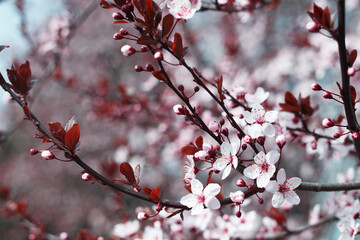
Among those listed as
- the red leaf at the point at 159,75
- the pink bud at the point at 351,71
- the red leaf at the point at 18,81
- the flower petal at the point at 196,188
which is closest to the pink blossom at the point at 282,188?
the flower petal at the point at 196,188

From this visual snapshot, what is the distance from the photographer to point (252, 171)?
1.05 m

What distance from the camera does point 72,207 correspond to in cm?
793

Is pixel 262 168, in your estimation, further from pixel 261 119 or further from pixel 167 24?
pixel 167 24

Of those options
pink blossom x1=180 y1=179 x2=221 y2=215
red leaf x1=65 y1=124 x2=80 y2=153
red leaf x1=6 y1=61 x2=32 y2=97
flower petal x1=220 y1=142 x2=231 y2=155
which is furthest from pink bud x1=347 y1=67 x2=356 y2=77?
red leaf x1=6 y1=61 x2=32 y2=97

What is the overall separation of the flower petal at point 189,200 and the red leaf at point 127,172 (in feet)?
0.62

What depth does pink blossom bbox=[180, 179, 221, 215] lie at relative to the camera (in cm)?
104

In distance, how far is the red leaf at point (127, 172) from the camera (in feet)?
3.56

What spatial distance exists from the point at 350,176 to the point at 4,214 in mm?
2434

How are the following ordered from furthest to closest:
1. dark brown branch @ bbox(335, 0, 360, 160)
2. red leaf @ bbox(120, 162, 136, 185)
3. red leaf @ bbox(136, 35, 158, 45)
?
red leaf @ bbox(120, 162, 136, 185) < red leaf @ bbox(136, 35, 158, 45) < dark brown branch @ bbox(335, 0, 360, 160)

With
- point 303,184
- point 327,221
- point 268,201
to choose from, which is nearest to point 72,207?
point 268,201

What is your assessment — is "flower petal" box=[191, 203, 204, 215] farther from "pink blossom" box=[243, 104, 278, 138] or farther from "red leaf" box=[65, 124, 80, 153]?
"red leaf" box=[65, 124, 80, 153]

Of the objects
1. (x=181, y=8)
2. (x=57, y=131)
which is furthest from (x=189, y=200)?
(x=181, y=8)

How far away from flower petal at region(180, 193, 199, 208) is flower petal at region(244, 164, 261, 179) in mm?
200

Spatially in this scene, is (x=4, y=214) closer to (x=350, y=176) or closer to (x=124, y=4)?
(x=124, y=4)
